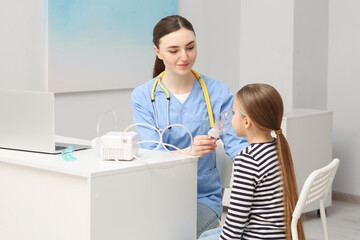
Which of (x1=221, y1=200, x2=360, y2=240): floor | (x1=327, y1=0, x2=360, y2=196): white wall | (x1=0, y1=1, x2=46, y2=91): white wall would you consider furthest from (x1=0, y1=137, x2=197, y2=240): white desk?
(x1=327, y1=0, x2=360, y2=196): white wall

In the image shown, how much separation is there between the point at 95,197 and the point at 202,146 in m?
0.46

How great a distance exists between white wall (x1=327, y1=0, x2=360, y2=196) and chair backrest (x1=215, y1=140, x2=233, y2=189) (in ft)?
7.88

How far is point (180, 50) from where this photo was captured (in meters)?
2.34

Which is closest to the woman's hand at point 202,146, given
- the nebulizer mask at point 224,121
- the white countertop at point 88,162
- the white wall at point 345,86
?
the white countertop at point 88,162

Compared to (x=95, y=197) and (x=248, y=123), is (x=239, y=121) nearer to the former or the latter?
(x=248, y=123)

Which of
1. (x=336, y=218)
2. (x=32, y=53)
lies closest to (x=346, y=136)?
(x=336, y=218)

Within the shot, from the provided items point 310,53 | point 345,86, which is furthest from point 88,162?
point 345,86

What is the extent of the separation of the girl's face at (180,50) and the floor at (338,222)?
1921 mm

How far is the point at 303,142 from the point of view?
410 centimetres

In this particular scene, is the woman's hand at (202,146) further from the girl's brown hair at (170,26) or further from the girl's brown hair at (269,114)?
the girl's brown hair at (170,26)

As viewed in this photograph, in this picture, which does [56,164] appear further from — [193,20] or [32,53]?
[193,20]

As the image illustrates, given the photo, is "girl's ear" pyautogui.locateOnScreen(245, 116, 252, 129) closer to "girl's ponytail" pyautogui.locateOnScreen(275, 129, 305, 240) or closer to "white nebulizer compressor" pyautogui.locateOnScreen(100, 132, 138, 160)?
"girl's ponytail" pyautogui.locateOnScreen(275, 129, 305, 240)

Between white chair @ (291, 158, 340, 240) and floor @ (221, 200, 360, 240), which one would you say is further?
floor @ (221, 200, 360, 240)

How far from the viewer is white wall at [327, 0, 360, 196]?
4.61m
